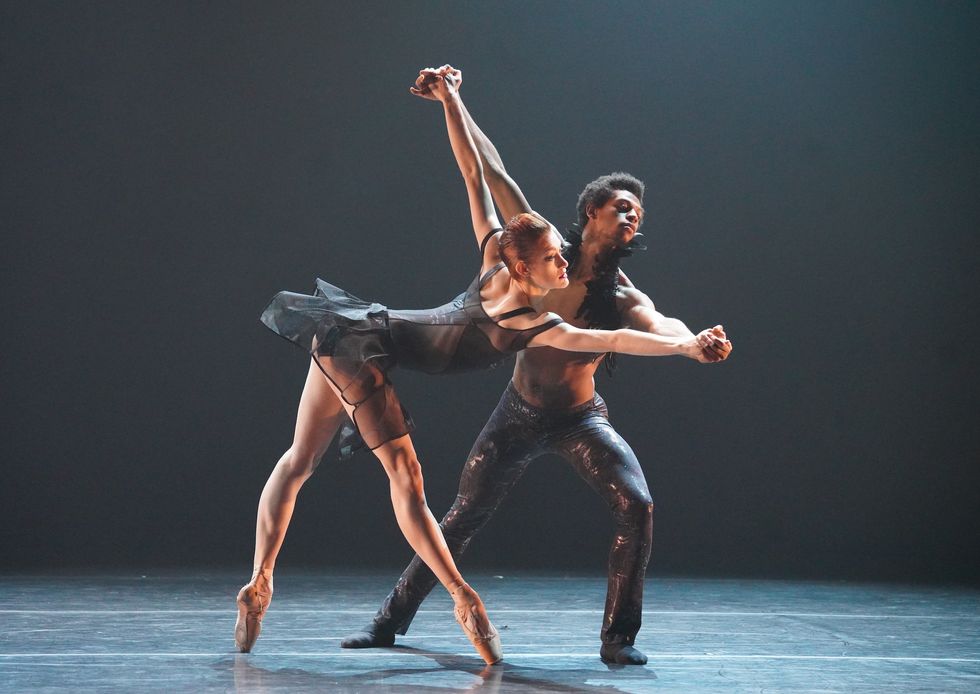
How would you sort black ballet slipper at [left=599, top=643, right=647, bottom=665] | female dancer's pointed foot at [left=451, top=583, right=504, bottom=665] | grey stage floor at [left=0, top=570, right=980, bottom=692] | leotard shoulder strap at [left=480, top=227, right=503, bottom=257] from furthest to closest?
leotard shoulder strap at [left=480, top=227, right=503, bottom=257] → black ballet slipper at [left=599, top=643, right=647, bottom=665] → female dancer's pointed foot at [left=451, top=583, right=504, bottom=665] → grey stage floor at [left=0, top=570, right=980, bottom=692]

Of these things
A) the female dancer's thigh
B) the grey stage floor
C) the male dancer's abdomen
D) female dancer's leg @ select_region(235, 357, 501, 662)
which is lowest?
the grey stage floor

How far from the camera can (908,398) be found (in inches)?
201

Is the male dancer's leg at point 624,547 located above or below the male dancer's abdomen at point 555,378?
below

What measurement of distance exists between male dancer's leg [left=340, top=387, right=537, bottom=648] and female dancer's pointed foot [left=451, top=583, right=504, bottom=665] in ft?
1.12

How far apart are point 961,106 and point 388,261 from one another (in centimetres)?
269

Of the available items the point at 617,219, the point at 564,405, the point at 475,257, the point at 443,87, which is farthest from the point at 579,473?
the point at 475,257

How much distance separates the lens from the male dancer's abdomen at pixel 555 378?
10.1 feet

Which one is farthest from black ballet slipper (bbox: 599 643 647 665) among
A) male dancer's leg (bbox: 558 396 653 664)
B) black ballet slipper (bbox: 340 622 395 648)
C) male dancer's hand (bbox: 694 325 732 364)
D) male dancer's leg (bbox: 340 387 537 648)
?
male dancer's hand (bbox: 694 325 732 364)

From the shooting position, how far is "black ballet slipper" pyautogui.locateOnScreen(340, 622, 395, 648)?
302 cm

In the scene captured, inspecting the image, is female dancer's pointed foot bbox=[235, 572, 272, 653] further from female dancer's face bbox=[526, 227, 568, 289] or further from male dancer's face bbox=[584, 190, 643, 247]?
male dancer's face bbox=[584, 190, 643, 247]

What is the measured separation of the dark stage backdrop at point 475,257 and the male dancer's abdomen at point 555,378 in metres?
1.91

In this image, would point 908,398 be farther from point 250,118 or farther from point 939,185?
point 250,118

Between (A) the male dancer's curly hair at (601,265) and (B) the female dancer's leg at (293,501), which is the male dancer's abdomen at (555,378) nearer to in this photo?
(A) the male dancer's curly hair at (601,265)

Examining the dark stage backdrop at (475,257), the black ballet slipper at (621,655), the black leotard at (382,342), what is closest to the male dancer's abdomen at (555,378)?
the black leotard at (382,342)
